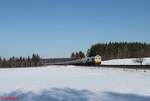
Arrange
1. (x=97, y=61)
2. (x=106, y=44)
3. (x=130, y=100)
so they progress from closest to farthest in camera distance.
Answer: (x=130, y=100) < (x=97, y=61) < (x=106, y=44)

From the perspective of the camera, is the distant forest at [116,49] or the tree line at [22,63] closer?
the tree line at [22,63]

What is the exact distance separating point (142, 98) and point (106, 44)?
420 ft

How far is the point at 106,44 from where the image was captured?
143m

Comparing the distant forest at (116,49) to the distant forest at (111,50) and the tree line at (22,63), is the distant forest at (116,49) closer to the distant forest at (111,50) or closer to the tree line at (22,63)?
the distant forest at (111,50)

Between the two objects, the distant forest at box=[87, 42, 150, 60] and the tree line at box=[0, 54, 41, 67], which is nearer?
the tree line at box=[0, 54, 41, 67]

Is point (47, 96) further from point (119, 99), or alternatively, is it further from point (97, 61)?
point (97, 61)

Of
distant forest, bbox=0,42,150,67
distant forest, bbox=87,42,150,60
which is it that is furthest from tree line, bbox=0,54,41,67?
distant forest, bbox=87,42,150,60

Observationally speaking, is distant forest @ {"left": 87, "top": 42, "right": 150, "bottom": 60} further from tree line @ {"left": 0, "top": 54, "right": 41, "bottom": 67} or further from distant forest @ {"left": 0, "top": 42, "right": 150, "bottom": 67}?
tree line @ {"left": 0, "top": 54, "right": 41, "bottom": 67}

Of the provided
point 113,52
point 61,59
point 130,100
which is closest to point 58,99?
point 130,100

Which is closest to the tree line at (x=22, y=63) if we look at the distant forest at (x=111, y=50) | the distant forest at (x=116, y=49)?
the distant forest at (x=111, y=50)

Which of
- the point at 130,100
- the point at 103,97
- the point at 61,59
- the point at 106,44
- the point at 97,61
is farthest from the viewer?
the point at 106,44

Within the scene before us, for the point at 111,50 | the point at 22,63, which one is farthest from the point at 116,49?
the point at 22,63

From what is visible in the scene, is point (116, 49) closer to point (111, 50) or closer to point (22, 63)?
point (111, 50)

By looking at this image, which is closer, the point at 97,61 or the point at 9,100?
the point at 9,100
